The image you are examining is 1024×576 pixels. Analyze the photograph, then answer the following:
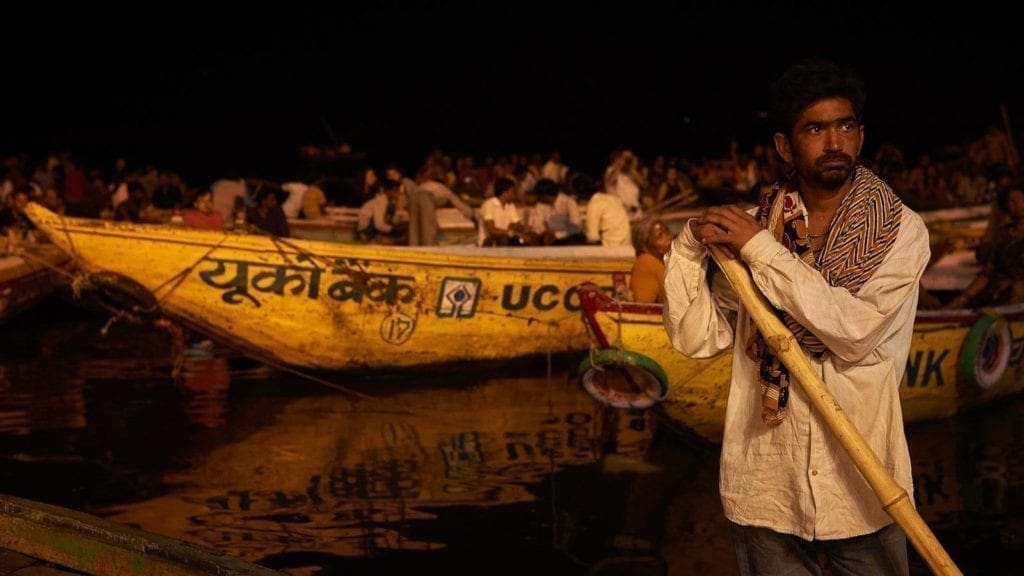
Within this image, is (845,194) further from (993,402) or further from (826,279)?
(993,402)

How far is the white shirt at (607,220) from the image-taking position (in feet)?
45.3

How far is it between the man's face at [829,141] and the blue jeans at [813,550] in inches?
32.0

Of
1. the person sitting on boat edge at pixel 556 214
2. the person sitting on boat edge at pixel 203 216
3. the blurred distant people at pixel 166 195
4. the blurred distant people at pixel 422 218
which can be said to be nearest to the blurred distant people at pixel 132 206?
the blurred distant people at pixel 166 195

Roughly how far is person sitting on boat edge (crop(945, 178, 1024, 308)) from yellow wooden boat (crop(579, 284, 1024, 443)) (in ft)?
1.89

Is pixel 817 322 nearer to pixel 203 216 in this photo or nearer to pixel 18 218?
pixel 203 216

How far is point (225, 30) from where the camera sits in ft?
131

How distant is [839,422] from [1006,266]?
7908 mm

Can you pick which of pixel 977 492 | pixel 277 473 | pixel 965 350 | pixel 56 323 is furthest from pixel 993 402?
pixel 56 323

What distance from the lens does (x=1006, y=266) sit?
10430mm

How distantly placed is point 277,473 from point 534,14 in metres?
33.2

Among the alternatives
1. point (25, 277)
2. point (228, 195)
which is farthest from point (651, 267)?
point (228, 195)

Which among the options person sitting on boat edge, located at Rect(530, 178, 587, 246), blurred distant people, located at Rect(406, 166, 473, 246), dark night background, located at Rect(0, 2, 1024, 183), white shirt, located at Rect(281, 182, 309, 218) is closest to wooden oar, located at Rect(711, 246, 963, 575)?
blurred distant people, located at Rect(406, 166, 473, 246)

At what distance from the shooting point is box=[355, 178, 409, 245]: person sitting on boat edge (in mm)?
16281

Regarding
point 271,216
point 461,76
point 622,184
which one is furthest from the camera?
point 461,76
